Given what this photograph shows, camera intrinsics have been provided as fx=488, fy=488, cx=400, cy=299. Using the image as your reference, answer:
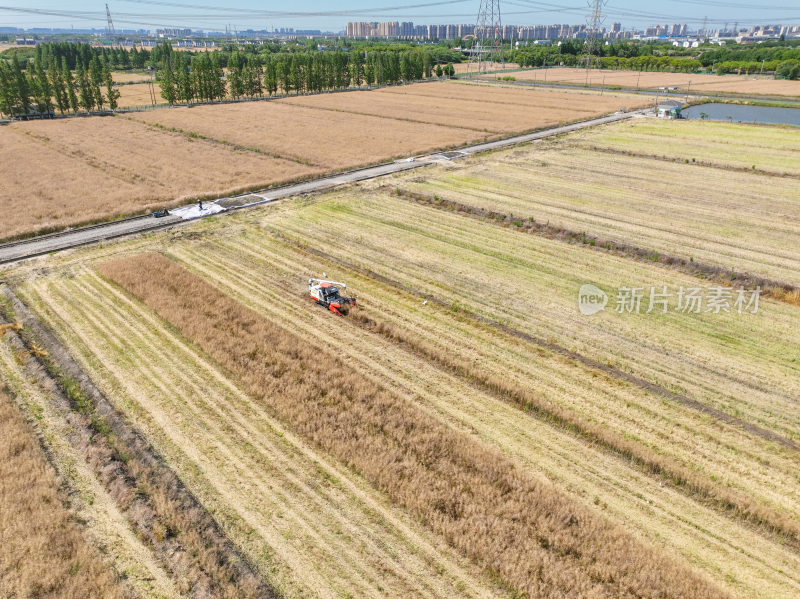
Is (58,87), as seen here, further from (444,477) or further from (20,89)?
(444,477)

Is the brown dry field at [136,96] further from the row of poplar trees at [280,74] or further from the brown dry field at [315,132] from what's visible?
the brown dry field at [315,132]

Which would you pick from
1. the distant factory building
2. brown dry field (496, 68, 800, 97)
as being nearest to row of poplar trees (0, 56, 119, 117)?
the distant factory building

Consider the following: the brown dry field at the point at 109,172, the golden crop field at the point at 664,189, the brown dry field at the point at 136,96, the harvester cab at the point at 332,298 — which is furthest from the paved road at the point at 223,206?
the brown dry field at the point at 136,96

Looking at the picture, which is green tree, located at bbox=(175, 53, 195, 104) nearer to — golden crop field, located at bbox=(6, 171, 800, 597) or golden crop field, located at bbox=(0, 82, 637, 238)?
golden crop field, located at bbox=(0, 82, 637, 238)

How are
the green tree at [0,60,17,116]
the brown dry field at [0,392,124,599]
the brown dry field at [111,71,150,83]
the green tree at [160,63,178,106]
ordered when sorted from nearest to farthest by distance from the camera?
the brown dry field at [0,392,124,599]
the green tree at [0,60,17,116]
the green tree at [160,63,178,106]
the brown dry field at [111,71,150,83]

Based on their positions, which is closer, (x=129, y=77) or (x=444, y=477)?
(x=444, y=477)

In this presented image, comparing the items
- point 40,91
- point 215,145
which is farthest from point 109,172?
point 40,91
